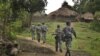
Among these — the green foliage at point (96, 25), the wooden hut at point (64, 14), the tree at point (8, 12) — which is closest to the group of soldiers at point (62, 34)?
the tree at point (8, 12)

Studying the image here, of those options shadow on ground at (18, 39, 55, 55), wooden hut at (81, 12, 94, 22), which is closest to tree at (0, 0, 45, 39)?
shadow on ground at (18, 39, 55, 55)

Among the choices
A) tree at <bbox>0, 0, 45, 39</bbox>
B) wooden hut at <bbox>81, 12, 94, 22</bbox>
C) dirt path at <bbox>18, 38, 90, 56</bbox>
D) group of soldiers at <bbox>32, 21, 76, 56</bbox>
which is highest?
tree at <bbox>0, 0, 45, 39</bbox>

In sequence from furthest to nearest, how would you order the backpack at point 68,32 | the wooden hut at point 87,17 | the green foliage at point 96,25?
the wooden hut at point 87,17 → the green foliage at point 96,25 → the backpack at point 68,32

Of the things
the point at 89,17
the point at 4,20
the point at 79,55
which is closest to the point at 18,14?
the point at 4,20

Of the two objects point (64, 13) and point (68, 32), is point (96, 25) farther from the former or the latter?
point (64, 13)

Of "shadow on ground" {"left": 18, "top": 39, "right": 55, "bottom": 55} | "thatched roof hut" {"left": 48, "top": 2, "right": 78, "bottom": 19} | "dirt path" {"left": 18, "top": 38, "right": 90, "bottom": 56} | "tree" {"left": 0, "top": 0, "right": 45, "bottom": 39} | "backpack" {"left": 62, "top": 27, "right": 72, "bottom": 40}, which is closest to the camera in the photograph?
"backpack" {"left": 62, "top": 27, "right": 72, "bottom": 40}

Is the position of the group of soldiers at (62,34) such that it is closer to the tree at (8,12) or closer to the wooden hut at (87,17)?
the tree at (8,12)

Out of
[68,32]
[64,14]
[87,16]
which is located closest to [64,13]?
[64,14]

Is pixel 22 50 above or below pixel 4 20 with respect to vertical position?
below

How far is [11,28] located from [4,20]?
46.9 inches

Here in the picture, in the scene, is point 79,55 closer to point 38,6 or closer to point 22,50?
point 22,50

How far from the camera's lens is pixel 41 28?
2603 cm

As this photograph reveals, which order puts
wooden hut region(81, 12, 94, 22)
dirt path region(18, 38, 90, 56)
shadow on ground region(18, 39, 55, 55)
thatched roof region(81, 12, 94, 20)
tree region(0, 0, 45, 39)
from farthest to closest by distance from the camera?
thatched roof region(81, 12, 94, 20) → wooden hut region(81, 12, 94, 22) → tree region(0, 0, 45, 39) → shadow on ground region(18, 39, 55, 55) → dirt path region(18, 38, 90, 56)

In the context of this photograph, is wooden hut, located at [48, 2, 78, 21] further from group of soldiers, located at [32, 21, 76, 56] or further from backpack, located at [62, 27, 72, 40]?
backpack, located at [62, 27, 72, 40]
